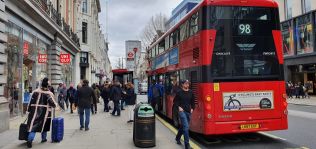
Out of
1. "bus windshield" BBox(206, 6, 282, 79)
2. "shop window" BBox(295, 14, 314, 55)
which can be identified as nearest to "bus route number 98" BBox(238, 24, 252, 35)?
"bus windshield" BBox(206, 6, 282, 79)

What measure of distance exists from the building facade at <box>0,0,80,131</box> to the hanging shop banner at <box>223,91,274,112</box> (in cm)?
747

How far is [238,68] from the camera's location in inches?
358

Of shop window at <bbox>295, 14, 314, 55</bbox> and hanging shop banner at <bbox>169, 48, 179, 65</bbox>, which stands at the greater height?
shop window at <bbox>295, 14, 314, 55</bbox>

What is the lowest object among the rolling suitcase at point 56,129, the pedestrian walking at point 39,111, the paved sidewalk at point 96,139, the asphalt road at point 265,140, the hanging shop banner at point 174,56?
the asphalt road at point 265,140

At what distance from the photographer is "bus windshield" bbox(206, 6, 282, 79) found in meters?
9.02

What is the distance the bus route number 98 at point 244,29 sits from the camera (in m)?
9.17

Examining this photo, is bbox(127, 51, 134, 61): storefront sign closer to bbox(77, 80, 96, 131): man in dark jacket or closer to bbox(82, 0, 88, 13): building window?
bbox(77, 80, 96, 131): man in dark jacket

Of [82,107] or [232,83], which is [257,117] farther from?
[82,107]

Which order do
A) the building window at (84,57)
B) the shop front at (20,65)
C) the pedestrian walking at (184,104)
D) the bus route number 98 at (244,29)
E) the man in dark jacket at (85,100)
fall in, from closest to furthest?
the pedestrian walking at (184,104) < the bus route number 98 at (244,29) < the man in dark jacket at (85,100) < the shop front at (20,65) < the building window at (84,57)

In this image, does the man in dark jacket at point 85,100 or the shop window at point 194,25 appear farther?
the man in dark jacket at point 85,100

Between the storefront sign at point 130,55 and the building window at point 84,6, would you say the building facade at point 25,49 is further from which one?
the building window at point 84,6

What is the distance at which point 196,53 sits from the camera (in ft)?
31.4

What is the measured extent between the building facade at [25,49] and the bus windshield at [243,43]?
734 cm

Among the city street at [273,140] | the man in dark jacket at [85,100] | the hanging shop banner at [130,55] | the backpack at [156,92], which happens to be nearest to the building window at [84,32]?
the hanging shop banner at [130,55]
